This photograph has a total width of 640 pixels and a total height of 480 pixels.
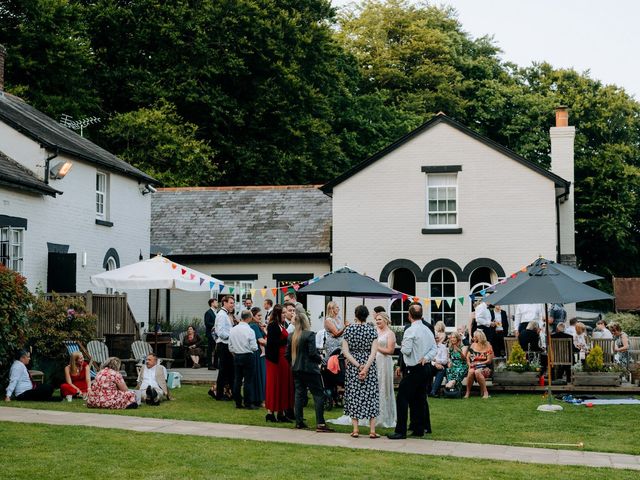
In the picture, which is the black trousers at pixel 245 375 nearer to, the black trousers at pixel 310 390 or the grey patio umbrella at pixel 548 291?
the black trousers at pixel 310 390

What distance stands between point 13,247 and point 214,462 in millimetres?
12841

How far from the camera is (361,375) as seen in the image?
500 inches

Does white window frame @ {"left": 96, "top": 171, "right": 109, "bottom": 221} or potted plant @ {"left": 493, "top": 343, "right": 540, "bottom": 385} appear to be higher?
white window frame @ {"left": 96, "top": 171, "right": 109, "bottom": 221}

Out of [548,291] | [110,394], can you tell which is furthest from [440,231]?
[110,394]

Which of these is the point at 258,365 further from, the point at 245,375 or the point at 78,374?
the point at 78,374

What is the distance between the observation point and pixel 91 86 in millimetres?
38688

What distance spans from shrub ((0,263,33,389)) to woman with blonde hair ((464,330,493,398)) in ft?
28.7

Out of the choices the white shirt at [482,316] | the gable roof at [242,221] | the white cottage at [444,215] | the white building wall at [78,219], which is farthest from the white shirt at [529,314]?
the white building wall at [78,219]

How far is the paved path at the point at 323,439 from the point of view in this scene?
11156mm

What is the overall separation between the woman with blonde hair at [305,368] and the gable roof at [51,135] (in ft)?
38.4

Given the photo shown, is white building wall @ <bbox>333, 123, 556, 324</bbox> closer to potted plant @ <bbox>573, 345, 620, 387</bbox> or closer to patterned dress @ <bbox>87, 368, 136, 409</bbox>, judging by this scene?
potted plant @ <bbox>573, 345, 620, 387</bbox>

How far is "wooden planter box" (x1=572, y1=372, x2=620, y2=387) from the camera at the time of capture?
18.5m

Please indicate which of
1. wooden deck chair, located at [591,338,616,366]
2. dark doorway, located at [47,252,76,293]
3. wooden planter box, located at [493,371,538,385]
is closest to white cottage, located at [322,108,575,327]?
wooden deck chair, located at [591,338,616,366]

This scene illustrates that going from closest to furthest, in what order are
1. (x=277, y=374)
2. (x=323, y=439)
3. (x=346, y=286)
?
(x=323, y=439) → (x=277, y=374) → (x=346, y=286)
